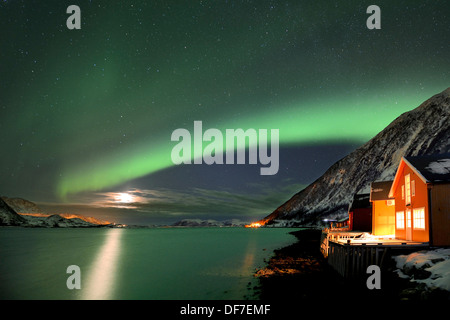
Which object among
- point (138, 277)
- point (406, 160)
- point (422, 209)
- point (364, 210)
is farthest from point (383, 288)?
point (364, 210)

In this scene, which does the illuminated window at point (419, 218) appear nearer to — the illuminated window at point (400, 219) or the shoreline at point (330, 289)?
the illuminated window at point (400, 219)

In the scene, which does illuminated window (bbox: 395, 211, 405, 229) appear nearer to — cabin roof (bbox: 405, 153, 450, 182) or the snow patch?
cabin roof (bbox: 405, 153, 450, 182)

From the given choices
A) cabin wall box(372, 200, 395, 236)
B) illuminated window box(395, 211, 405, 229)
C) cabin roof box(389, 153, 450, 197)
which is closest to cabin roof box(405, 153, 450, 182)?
cabin roof box(389, 153, 450, 197)

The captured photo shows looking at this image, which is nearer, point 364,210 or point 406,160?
point 406,160

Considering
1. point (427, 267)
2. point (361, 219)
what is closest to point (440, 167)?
point (427, 267)

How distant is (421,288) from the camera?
15.7 m

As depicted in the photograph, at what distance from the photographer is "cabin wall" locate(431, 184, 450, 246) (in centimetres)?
2222

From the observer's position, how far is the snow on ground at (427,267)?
15.3 m

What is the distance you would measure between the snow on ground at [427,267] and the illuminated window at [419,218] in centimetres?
446

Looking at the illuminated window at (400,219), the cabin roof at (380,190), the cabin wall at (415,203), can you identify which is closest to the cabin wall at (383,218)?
the cabin roof at (380,190)

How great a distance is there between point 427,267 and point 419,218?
876cm

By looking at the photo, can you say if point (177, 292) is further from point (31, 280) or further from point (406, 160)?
point (406, 160)

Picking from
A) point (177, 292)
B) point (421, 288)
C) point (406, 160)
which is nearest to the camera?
point (421, 288)
